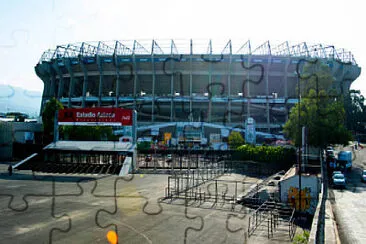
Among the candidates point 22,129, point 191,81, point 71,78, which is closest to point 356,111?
point 191,81

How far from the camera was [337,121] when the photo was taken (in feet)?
91.3

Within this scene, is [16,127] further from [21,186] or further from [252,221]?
[252,221]

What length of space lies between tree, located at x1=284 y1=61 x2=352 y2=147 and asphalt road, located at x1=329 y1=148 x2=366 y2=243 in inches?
147

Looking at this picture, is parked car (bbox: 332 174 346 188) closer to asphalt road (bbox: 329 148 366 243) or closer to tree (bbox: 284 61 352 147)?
asphalt road (bbox: 329 148 366 243)

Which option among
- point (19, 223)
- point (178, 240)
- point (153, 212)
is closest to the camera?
point (178, 240)

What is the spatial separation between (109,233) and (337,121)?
79.2 ft

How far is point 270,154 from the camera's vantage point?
1082 inches

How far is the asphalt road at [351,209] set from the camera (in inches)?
401

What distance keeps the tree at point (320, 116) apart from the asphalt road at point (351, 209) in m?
3.73

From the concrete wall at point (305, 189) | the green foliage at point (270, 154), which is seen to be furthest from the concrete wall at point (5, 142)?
the concrete wall at point (305, 189)

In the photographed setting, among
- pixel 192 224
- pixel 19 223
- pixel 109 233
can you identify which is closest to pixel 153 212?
pixel 192 224

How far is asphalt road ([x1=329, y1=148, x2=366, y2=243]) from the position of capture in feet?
33.4

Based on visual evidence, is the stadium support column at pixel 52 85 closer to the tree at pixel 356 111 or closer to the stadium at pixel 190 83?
the stadium at pixel 190 83

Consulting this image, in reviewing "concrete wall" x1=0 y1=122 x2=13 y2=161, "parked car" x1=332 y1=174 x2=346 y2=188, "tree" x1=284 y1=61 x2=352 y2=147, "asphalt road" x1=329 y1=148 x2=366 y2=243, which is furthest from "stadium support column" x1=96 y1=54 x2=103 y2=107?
"parked car" x1=332 y1=174 x2=346 y2=188
